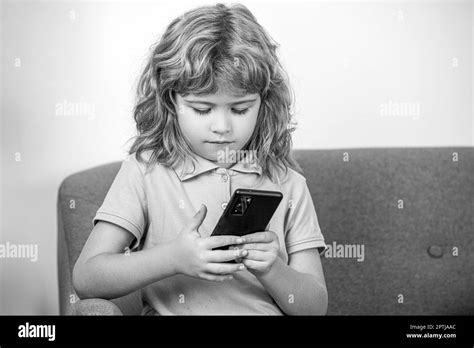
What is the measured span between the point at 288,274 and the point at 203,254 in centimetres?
17

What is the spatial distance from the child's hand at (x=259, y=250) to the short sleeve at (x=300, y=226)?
143 millimetres

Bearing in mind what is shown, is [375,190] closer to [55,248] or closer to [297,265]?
[297,265]

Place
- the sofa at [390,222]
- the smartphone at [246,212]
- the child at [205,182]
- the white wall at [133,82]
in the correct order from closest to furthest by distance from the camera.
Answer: the smartphone at [246,212] < the child at [205,182] < the white wall at [133,82] < the sofa at [390,222]

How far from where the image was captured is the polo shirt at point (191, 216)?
134cm

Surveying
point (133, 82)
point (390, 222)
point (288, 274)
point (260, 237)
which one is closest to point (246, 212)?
point (260, 237)

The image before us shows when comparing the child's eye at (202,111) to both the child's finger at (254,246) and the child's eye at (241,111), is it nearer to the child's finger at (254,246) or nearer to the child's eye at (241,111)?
the child's eye at (241,111)

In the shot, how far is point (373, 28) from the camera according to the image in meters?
1.70

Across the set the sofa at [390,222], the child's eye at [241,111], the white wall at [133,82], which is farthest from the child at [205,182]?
the sofa at [390,222]

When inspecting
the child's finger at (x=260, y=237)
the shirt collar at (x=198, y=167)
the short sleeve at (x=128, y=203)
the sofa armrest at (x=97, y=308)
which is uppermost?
the shirt collar at (x=198, y=167)

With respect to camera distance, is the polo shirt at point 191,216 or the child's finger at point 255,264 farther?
the polo shirt at point 191,216

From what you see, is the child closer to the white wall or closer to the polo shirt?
the polo shirt

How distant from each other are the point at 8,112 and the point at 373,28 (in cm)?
81
